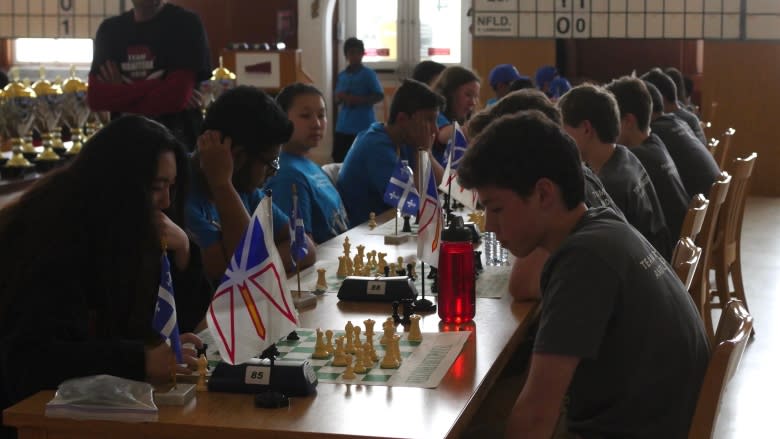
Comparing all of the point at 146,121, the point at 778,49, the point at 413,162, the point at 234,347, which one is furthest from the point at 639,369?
the point at 778,49

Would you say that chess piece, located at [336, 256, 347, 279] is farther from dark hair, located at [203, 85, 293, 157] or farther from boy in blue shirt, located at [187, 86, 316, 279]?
dark hair, located at [203, 85, 293, 157]

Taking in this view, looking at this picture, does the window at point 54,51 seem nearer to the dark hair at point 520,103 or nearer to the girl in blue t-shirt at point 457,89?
the girl in blue t-shirt at point 457,89

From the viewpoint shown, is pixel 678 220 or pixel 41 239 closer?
pixel 41 239

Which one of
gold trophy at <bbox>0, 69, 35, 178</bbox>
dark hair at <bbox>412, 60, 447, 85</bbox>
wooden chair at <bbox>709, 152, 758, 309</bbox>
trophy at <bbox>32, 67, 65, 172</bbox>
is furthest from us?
dark hair at <bbox>412, 60, 447, 85</bbox>

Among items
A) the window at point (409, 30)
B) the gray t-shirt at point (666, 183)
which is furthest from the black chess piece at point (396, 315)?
the window at point (409, 30)

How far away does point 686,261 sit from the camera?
2635mm

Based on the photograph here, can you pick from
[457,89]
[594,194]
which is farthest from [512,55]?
[594,194]

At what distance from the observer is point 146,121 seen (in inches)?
94.7

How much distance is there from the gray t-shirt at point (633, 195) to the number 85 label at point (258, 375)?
2.04 m

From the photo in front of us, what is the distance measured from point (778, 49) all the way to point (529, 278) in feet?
28.4

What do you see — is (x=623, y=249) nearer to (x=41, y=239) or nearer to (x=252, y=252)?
(x=252, y=252)

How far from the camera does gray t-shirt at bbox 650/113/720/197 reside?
17.6ft

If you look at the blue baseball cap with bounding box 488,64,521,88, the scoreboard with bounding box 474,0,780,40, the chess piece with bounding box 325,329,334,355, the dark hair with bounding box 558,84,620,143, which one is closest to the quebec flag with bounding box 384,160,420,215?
the dark hair with bounding box 558,84,620,143

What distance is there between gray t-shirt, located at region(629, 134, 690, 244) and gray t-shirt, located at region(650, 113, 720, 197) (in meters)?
0.65
